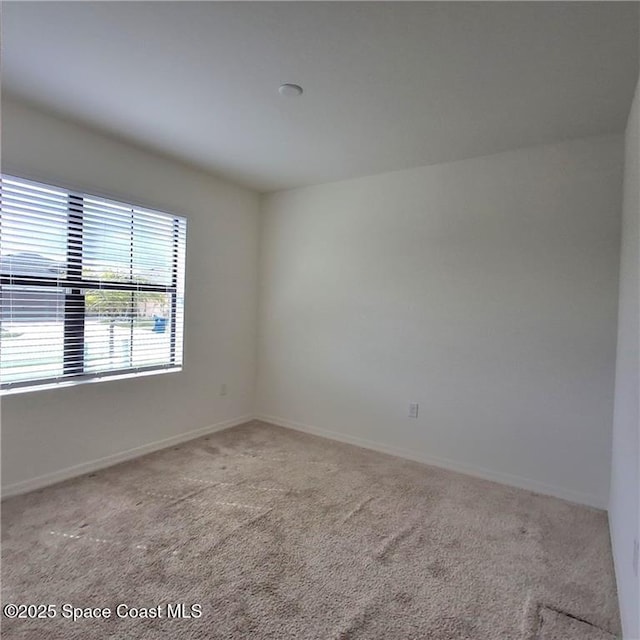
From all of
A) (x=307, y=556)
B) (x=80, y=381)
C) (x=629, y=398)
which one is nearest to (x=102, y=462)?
(x=80, y=381)

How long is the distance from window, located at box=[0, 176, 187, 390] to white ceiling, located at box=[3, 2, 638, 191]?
0.61m

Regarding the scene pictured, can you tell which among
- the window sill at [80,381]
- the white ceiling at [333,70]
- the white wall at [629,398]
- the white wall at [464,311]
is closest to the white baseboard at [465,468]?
the white wall at [464,311]

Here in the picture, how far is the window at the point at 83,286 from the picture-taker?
250cm

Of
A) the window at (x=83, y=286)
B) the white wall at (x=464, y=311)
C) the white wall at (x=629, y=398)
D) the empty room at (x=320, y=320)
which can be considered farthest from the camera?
the white wall at (x=464, y=311)

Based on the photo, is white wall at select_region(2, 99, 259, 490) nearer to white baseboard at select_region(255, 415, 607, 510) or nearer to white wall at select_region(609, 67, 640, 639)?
white baseboard at select_region(255, 415, 607, 510)

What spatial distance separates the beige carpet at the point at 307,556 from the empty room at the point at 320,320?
16mm

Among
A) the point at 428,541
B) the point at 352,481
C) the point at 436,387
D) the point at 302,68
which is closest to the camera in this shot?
the point at 302,68

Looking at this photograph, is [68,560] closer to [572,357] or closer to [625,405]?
[625,405]

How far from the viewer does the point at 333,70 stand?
1.97 metres

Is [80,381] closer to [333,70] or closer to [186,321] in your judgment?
[186,321]

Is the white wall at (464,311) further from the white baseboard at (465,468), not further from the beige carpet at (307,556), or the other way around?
the beige carpet at (307,556)

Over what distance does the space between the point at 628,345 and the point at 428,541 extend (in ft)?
4.72

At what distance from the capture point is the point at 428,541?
2.17 meters

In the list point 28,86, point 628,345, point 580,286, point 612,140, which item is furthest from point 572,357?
point 28,86
